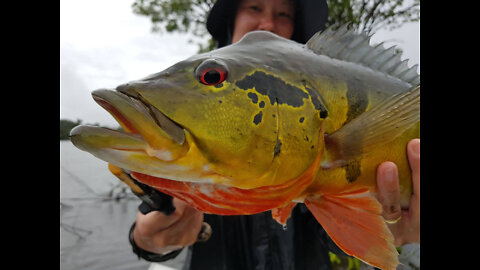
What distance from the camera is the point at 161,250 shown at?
5.24 ft

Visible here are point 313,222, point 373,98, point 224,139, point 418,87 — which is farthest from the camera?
point 313,222

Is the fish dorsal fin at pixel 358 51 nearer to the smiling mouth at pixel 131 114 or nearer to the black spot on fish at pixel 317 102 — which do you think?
the black spot on fish at pixel 317 102

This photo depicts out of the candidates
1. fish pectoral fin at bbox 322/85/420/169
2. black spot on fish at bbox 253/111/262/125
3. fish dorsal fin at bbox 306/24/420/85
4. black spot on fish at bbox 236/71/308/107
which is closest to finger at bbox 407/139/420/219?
fish pectoral fin at bbox 322/85/420/169

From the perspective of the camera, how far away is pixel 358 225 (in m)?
0.86

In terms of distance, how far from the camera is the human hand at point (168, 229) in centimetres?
142

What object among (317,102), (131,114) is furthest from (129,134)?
(317,102)

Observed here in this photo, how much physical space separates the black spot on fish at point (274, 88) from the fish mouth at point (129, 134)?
0.84 feet

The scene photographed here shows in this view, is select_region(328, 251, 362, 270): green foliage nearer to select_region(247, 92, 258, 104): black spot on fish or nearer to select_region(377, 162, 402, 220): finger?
select_region(377, 162, 402, 220): finger

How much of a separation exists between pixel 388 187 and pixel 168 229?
1.11m

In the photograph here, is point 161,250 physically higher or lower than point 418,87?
lower

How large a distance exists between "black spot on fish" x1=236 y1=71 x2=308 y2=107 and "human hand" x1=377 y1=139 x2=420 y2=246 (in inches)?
15.5

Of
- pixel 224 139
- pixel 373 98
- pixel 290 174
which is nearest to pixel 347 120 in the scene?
pixel 373 98
